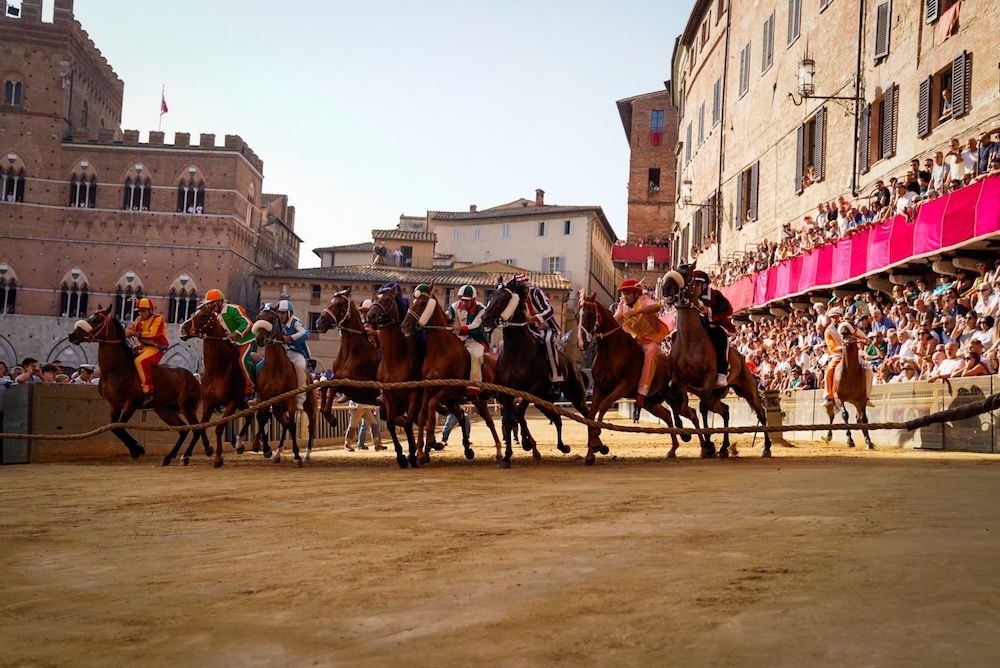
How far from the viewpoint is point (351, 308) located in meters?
16.8

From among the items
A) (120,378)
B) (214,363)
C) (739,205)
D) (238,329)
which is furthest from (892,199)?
(739,205)

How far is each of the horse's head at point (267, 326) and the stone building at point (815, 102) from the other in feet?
54.2

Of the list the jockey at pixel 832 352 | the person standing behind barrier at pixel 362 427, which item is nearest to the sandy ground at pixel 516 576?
the jockey at pixel 832 352

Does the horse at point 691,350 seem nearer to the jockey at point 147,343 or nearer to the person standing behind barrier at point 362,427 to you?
the person standing behind barrier at point 362,427

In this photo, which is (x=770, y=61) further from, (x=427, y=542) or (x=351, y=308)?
(x=427, y=542)

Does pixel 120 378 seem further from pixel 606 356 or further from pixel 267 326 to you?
pixel 606 356

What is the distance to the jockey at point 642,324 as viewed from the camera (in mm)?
16125

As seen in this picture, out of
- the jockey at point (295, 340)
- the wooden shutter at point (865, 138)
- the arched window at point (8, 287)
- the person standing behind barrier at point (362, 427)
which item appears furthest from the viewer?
the arched window at point (8, 287)

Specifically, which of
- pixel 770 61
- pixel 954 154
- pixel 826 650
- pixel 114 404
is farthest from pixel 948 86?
pixel 826 650

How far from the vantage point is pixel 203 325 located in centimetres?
1691

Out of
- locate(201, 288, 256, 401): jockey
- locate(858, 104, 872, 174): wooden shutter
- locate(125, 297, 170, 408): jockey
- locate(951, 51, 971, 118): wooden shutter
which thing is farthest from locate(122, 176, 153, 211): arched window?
locate(201, 288, 256, 401): jockey

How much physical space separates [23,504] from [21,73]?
242 feet

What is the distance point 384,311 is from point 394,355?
67 centimetres

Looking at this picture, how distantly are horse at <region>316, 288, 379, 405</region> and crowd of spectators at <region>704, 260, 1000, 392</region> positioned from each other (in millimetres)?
8856
